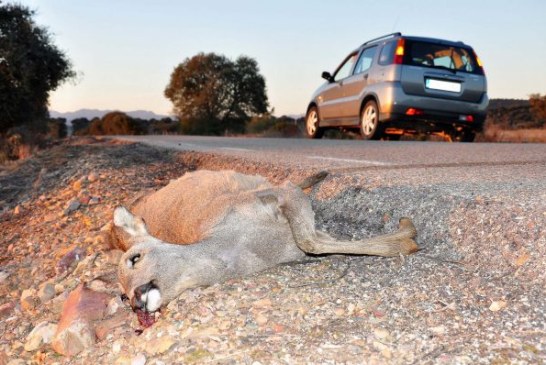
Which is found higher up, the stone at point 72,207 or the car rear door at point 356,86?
the car rear door at point 356,86

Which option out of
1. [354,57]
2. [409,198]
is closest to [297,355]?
[409,198]

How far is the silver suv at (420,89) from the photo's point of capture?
930 cm

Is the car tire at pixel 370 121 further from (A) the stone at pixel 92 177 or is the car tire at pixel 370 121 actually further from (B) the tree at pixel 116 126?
(B) the tree at pixel 116 126

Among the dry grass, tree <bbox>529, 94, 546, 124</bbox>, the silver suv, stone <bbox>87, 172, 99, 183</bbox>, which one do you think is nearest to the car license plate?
the silver suv

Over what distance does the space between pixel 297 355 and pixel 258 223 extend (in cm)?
76

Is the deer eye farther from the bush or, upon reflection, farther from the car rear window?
the bush

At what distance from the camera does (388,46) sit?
980cm

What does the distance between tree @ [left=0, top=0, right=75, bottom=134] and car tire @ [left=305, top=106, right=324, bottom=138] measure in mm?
9642

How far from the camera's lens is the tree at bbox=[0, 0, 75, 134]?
680 inches

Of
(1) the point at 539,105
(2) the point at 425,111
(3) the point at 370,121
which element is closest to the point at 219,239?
(2) the point at 425,111

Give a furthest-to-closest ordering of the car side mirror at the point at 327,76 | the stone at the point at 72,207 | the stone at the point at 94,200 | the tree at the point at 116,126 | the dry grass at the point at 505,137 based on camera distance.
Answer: the tree at the point at 116,126 < the dry grass at the point at 505,137 < the car side mirror at the point at 327,76 < the stone at the point at 94,200 < the stone at the point at 72,207

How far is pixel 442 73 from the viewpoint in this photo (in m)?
9.35

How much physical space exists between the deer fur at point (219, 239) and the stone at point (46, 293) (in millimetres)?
642

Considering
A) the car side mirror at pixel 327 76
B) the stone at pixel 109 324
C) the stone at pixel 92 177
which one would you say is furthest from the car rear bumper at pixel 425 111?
the stone at pixel 109 324
